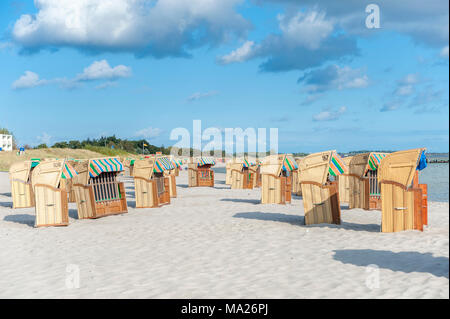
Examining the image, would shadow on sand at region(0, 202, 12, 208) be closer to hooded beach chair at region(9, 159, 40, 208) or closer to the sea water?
hooded beach chair at region(9, 159, 40, 208)

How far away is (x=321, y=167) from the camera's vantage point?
12125 millimetres

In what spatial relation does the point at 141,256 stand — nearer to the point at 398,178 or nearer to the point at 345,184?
the point at 398,178

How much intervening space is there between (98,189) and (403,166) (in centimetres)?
957

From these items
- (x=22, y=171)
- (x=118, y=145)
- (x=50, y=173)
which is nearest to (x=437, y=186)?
(x=22, y=171)

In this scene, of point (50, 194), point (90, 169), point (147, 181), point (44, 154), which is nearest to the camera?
point (50, 194)

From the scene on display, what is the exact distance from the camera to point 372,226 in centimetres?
1212

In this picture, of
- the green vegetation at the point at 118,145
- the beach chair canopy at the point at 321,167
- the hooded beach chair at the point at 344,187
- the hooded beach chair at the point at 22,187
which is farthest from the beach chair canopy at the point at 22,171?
the green vegetation at the point at 118,145

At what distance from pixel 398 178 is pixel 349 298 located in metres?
5.52

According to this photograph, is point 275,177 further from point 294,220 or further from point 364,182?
point 294,220

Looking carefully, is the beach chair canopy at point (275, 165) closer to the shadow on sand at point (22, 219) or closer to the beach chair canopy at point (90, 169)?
the beach chair canopy at point (90, 169)

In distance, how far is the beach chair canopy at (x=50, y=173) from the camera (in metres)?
12.6

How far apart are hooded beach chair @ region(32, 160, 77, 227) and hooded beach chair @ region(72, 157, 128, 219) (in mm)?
1417

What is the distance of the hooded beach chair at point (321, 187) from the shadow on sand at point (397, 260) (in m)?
3.14
